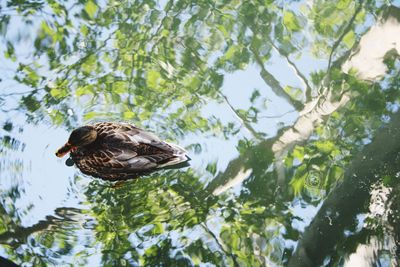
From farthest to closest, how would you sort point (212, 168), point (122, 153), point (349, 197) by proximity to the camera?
point (212, 168) → point (349, 197) → point (122, 153)

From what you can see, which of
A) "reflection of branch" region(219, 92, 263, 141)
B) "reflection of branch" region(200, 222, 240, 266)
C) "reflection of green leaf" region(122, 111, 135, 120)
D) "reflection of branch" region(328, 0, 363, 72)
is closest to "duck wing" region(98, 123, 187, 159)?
"reflection of green leaf" region(122, 111, 135, 120)

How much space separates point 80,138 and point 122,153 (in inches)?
11.0

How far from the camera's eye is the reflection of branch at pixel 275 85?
12.7 ft

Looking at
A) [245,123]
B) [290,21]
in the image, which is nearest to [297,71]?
[290,21]

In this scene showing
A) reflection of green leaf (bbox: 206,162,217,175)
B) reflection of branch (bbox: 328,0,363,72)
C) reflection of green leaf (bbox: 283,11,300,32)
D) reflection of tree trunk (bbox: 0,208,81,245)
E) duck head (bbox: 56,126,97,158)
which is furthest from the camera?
reflection of green leaf (bbox: 283,11,300,32)

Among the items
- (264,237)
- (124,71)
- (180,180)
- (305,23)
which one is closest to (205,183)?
(180,180)

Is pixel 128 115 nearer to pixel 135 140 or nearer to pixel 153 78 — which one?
pixel 153 78

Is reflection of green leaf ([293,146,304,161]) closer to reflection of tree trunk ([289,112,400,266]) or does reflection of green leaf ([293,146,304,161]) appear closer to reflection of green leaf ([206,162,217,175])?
reflection of tree trunk ([289,112,400,266])

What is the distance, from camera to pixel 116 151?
3.22 m

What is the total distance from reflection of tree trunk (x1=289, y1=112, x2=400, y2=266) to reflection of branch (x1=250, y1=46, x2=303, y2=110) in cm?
61

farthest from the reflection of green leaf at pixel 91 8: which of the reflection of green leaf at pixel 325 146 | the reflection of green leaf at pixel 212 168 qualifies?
the reflection of green leaf at pixel 325 146

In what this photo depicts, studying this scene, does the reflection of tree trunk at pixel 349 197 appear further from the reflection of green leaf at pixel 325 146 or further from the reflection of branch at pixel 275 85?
the reflection of branch at pixel 275 85

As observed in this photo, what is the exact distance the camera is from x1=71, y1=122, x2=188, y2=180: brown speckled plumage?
3.22m

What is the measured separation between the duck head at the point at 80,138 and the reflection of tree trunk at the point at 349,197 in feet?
4.88
